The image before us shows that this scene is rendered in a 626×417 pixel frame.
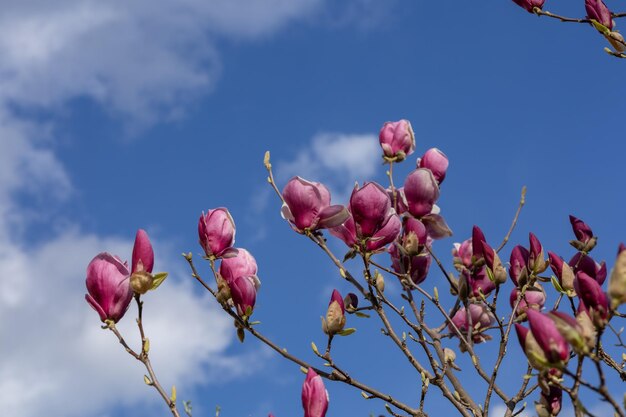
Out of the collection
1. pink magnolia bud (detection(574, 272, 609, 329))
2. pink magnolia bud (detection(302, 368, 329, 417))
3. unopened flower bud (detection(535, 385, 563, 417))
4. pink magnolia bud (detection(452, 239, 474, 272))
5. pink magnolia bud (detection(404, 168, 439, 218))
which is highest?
pink magnolia bud (detection(452, 239, 474, 272))

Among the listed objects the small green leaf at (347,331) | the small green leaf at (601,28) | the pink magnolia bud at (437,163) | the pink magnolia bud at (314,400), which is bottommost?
the pink magnolia bud at (314,400)

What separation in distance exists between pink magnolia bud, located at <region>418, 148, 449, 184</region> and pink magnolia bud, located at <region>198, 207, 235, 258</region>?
83 cm

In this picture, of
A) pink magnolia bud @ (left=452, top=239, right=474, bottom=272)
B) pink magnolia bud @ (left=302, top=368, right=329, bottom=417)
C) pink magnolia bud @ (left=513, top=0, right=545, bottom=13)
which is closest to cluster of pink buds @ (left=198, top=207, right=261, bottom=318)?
pink magnolia bud @ (left=302, top=368, right=329, bottom=417)

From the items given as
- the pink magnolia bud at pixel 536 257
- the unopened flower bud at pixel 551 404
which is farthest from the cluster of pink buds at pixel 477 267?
the unopened flower bud at pixel 551 404

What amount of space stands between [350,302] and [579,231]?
91 centimetres

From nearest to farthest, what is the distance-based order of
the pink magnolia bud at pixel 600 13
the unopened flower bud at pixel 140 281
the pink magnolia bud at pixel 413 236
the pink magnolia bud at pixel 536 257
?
1. the unopened flower bud at pixel 140 281
2. the pink magnolia bud at pixel 536 257
3. the pink magnolia bud at pixel 413 236
4. the pink magnolia bud at pixel 600 13

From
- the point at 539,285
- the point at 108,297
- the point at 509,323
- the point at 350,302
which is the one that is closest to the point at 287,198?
the point at 350,302

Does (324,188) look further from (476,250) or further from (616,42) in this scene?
(616,42)

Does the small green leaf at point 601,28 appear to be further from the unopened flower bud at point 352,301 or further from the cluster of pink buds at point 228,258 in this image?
the cluster of pink buds at point 228,258

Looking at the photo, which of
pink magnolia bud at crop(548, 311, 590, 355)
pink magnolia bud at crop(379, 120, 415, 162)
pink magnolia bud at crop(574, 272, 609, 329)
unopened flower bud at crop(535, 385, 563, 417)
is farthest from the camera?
pink magnolia bud at crop(379, 120, 415, 162)

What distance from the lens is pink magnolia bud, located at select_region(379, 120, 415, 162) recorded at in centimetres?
324

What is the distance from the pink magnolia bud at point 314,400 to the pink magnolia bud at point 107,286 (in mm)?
642

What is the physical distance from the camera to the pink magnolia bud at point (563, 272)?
2617 mm

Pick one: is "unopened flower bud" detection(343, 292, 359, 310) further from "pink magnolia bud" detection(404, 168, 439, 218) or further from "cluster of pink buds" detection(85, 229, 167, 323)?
"cluster of pink buds" detection(85, 229, 167, 323)
